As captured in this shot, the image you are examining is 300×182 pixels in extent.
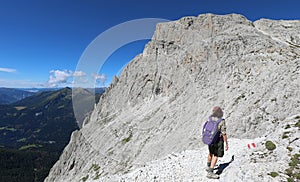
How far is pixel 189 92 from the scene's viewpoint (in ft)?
153

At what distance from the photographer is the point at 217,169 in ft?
39.7

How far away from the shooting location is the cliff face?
2780cm

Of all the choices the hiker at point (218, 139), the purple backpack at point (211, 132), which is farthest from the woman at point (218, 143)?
the purple backpack at point (211, 132)

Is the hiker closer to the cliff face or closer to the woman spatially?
the woman

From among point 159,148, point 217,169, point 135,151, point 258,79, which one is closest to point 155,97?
point 135,151

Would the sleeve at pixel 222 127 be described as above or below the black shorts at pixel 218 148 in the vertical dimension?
above

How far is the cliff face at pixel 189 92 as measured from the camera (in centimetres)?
2780

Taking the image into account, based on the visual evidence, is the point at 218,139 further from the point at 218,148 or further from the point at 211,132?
the point at 211,132

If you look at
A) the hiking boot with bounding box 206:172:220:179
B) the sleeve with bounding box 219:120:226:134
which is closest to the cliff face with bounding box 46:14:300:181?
the hiking boot with bounding box 206:172:220:179

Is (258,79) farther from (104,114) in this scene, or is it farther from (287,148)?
(104,114)

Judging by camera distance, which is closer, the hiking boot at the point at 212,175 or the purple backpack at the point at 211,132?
the purple backpack at the point at 211,132

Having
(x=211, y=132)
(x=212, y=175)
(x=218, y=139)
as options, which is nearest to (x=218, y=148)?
(x=218, y=139)

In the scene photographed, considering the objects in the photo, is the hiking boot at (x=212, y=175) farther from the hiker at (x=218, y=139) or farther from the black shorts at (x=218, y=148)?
the black shorts at (x=218, y=148)

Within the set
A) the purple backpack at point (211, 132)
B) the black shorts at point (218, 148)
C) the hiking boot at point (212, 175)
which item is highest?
the purple backpack at point (211, 132)
